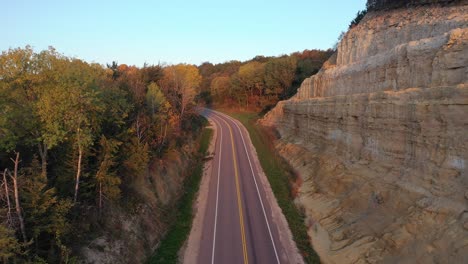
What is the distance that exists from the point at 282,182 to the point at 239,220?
10.4 m

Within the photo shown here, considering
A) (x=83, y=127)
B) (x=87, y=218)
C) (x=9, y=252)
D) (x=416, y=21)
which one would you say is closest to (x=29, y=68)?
(x=83, y=127)

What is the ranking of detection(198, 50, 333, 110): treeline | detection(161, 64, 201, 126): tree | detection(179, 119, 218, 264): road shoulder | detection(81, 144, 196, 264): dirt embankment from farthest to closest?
1. detection(198, 50, 333, 110): treeline
2. detection(161, 64, 201, 126): tree
3. detection(179, 119, 218, 264): road shoulder
4. detection(81, 144, 196, 264): dirt embankment

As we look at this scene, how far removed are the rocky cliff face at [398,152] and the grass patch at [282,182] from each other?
819mm

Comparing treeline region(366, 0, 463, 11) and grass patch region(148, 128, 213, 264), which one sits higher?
treeline region(366, 0, 463, 11)

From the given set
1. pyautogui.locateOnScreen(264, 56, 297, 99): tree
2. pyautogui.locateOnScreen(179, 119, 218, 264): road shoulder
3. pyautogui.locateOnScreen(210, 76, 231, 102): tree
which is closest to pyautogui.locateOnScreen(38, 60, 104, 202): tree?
pyautogui.locateOnScreen(179, 119, 218, 264): road shoulder

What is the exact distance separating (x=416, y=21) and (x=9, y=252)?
111 ft

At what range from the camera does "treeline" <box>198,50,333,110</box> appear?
270 ft

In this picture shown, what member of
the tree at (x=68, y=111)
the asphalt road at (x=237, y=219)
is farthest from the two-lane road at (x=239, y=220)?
the tree at (x=68, y=111)

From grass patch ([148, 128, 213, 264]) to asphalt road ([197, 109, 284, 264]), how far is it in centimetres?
153

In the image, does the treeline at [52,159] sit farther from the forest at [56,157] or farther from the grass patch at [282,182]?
the grass patch at [282,182]

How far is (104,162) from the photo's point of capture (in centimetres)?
2138

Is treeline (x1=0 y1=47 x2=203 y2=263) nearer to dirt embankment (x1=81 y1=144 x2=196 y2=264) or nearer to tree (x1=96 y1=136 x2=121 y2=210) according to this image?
tree (x1=96 y1=136 x2=121 y2=210)

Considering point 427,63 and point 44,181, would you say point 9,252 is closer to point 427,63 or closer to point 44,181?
point 44,181

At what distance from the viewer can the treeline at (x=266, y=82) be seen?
82250 mm
